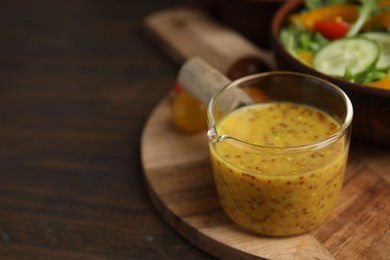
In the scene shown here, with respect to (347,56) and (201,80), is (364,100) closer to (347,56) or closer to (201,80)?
(347,56)

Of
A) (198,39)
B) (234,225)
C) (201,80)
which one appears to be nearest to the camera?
(234,225)

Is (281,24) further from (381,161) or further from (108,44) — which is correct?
(108,44)

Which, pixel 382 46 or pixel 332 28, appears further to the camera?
pixel 332 28

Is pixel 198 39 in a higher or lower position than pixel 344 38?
lower

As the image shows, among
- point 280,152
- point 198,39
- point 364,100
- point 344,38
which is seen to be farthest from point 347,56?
point 198,39

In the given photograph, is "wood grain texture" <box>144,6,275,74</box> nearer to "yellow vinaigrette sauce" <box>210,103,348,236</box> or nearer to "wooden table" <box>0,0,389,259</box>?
"wooden table" <box>0,0,389,259</box>

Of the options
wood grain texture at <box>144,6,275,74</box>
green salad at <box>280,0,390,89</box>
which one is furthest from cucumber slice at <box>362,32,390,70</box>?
wood grain texture at <box>144,6,275,74</box>

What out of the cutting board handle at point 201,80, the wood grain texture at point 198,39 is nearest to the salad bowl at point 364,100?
the cutting board handle at point 201,80
